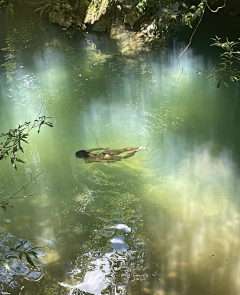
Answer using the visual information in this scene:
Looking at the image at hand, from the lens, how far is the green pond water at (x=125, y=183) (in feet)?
8.95

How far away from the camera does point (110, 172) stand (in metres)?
3.74

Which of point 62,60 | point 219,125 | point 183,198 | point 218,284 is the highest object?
point 62,60

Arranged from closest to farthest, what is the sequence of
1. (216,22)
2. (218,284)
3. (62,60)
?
(218,284)
(62,60)
(216,22)

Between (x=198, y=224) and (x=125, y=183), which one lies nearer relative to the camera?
(x=198, y=224)

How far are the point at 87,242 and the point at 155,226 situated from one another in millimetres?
636

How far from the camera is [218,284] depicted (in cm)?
261

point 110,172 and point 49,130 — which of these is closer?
point 110,172

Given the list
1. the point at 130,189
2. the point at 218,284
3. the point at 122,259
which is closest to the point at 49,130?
the point at 130,189

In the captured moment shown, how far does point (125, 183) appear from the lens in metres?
3.61

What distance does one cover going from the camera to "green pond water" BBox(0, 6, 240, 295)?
2727 millimetres

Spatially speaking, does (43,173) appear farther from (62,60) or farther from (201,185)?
(62,60)

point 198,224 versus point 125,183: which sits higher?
point 125,183

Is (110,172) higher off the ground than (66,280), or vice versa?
(110,172)

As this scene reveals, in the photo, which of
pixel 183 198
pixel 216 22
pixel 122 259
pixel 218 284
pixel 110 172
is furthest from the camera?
pixel 216 22
